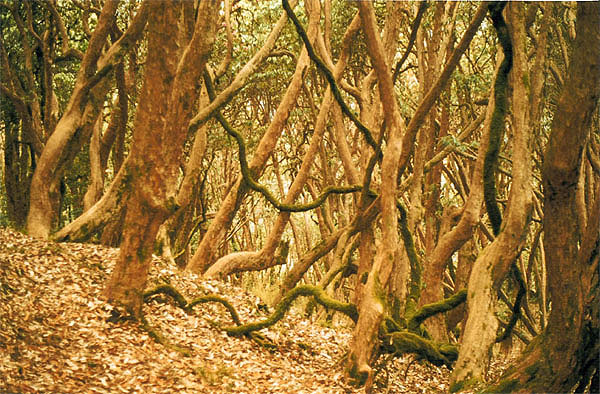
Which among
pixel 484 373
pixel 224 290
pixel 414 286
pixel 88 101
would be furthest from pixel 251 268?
pixel 484 373

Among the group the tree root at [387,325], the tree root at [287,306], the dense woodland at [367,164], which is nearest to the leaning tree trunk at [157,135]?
the dense woodland at [367,164]

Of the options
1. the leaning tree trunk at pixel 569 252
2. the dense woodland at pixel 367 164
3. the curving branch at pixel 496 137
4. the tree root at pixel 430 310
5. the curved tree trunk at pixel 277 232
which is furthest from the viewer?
the curved tree trunk at pixel 277 232

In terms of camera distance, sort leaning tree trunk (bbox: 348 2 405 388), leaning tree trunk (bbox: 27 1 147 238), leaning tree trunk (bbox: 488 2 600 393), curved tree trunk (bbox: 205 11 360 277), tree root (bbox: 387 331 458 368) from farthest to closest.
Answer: curved tree trunk (bbox: 205 11 360 277) → leaning tree trunk (bbox: 27 1 147 238) → tree root (bbox: 387 331 458 368) → leaning tree trunk (bbox: 348 2 405 388) → leaning tree trunk (bbox: 488 2 600 393)

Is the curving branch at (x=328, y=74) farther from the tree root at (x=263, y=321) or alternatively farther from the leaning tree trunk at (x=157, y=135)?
the tree root at (x=263, y=321)

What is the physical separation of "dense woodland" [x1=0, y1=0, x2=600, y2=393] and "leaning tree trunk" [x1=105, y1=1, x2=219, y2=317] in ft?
0.07

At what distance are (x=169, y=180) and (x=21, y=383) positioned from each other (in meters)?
2.73

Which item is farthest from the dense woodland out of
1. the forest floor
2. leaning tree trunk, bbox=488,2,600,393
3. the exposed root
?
the forest floor

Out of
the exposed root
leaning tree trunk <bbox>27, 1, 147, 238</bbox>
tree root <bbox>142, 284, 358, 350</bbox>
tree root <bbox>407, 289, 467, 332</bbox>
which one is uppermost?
leaning tree trunk <bbox>27, 1, 147, 238</bbox>

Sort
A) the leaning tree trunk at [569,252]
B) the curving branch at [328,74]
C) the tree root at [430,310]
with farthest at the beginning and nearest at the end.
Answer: the curving branch at [328,74] → the tree root at [430,310] → the leaning tree trunk at [569,252]

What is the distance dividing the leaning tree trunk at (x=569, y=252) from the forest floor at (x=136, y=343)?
2950 mm

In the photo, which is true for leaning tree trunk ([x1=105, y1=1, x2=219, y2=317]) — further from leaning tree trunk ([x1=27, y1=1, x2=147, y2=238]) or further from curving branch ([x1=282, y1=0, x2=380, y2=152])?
leaning tree trunk ([x1=27, y1=1, x2=147, y2=238])

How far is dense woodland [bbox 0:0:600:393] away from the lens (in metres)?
5.53

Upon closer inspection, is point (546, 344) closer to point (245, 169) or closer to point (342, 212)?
point (245, 169)

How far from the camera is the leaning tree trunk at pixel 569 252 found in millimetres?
4938
